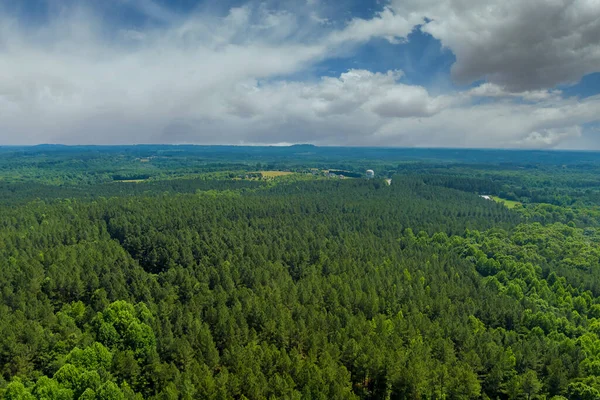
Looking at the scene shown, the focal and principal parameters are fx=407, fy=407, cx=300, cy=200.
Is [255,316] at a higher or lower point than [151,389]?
higher

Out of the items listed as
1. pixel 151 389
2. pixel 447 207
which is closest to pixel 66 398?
pixel 151 389

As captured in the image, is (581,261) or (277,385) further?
(581,261)

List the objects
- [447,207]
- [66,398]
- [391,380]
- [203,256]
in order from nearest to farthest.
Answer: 1. [66,398]
2. [391,380]
3. [203,256]
4. [447,207]

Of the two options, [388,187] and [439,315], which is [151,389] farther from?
[388,187]

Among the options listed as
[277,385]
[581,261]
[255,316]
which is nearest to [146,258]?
[255,316]

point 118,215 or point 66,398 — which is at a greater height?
point 118,215

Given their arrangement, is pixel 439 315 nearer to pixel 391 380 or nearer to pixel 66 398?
pixel 391 380

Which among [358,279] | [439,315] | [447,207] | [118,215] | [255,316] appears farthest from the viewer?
[447,207]
